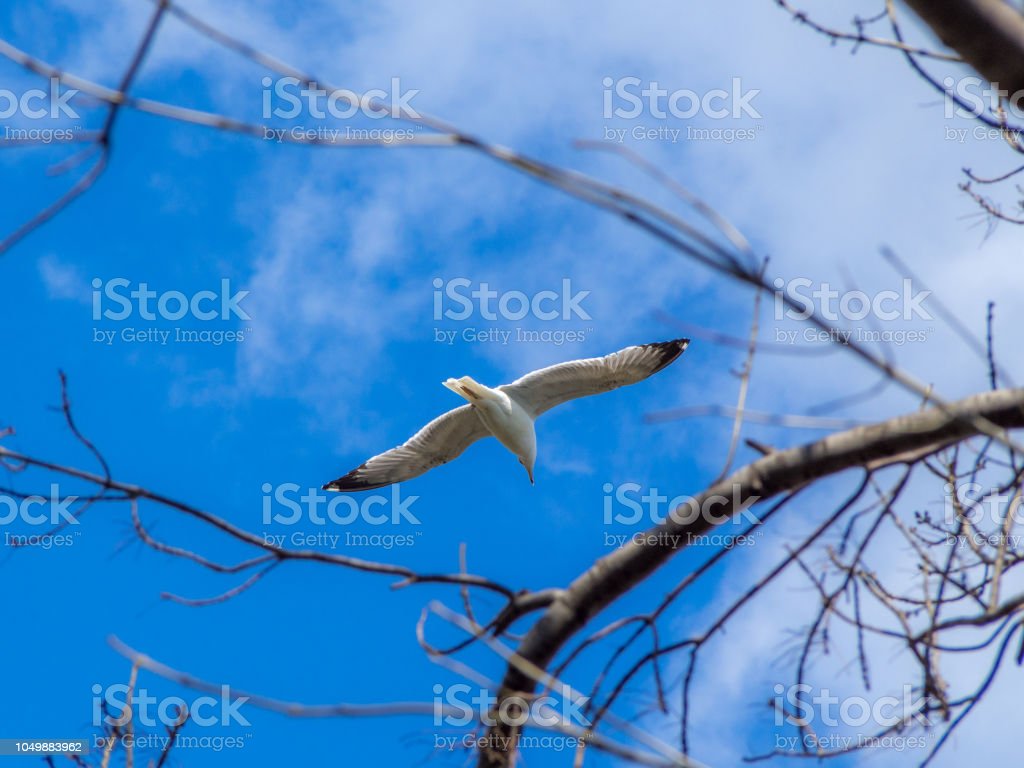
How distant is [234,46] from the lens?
1750mm

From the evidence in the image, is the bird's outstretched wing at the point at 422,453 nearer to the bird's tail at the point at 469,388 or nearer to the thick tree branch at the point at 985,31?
the bird's tail at the point at 469,388

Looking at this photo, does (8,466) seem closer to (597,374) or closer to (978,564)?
(978,564)

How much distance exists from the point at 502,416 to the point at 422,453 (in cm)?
123

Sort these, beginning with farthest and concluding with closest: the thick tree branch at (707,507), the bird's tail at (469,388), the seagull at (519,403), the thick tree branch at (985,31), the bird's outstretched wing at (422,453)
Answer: the bird's outstretched wing at (422,453), the seagull at (519,403), the bird's tail at (469,388), the thick tree branch at (707,507), the thick tree branch at (985,31)

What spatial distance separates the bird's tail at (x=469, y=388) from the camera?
8875 millimetres

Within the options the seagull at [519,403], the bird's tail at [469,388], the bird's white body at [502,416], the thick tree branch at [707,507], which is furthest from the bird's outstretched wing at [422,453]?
the thick tree branch at [707,507]

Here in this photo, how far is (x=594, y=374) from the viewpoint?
9195mm

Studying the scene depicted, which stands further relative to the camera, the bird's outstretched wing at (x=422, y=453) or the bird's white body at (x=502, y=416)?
the bird's outstretched wing at (x=422, y=453)

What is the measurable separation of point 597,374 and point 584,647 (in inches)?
249

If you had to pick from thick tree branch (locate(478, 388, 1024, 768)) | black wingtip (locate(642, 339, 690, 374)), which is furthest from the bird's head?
thick tree branch (locate(478, 388, 1024, 768))

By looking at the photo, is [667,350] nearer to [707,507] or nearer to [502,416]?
[502,416]

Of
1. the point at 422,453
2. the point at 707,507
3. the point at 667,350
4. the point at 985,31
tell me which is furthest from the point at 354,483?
the point at 985,31

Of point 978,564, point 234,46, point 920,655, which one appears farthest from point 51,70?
point 978,564

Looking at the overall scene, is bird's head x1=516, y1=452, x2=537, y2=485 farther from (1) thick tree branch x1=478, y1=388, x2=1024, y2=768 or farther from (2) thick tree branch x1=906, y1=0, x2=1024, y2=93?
(2) thick tree branch x1=906, y1=0, x2=1024, y2=93
